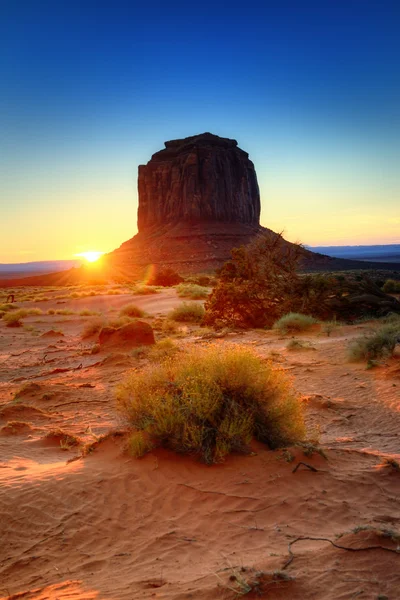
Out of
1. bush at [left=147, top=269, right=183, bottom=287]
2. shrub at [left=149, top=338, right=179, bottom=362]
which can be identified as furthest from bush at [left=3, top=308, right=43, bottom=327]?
bush at [left=147, top=269, right=183, bottom=287]

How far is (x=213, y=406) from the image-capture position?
5.65 m

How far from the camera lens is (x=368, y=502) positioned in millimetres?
4789

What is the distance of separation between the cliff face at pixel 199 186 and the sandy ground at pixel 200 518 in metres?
96.4

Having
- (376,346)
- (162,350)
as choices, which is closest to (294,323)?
(376,346)

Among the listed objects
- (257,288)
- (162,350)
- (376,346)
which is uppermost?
(257,288)

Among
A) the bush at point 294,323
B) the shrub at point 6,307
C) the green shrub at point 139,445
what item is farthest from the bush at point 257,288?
the shrub at point 6,307

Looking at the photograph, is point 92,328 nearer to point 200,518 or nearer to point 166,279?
point 200,518

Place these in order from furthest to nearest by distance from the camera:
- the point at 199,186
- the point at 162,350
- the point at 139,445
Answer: the point at 199,186 → the point at 162,350 → the point at 139,445

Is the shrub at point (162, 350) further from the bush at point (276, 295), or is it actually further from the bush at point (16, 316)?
the bush at point (16, 316)

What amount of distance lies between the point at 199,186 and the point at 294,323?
296 feet

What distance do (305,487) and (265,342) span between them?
10483 millimetres

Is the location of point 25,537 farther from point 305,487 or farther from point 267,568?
point 305,487

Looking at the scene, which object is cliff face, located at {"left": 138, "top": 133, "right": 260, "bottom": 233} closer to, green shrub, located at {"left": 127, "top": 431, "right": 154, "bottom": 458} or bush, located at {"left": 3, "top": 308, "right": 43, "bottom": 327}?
bush, located at {"left": 3, "top": 308, "right": 43, "bottom": 327}

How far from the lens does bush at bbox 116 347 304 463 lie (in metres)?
5.64
